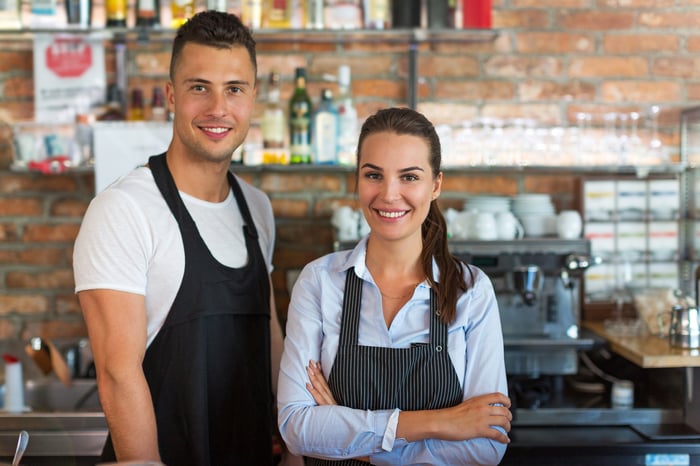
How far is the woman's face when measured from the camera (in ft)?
5.32

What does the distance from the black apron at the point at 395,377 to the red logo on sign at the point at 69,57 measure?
182 cm

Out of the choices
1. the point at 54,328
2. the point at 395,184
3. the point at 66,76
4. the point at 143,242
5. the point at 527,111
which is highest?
the point at 66,76

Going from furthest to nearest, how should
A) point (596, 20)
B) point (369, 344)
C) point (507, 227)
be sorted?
1. point (596, 20)
2. point (507, 227)
3. point (369, 344)

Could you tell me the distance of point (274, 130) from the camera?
279cm

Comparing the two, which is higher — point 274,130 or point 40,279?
point 274,130

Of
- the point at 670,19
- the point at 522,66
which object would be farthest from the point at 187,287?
the point at 670,19

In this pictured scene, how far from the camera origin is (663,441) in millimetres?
2248

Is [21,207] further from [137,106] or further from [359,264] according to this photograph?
[359,264]

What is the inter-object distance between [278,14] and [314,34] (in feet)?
0.49

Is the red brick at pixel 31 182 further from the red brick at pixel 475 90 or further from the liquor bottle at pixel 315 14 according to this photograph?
the red brick at pixel 475 90

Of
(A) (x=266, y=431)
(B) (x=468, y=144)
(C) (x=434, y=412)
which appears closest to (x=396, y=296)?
(C) (x=434, y=412)

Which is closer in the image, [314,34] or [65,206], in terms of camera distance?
[314,34]

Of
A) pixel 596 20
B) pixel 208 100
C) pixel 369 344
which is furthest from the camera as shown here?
pixel 596 20

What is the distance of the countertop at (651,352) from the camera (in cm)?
222
